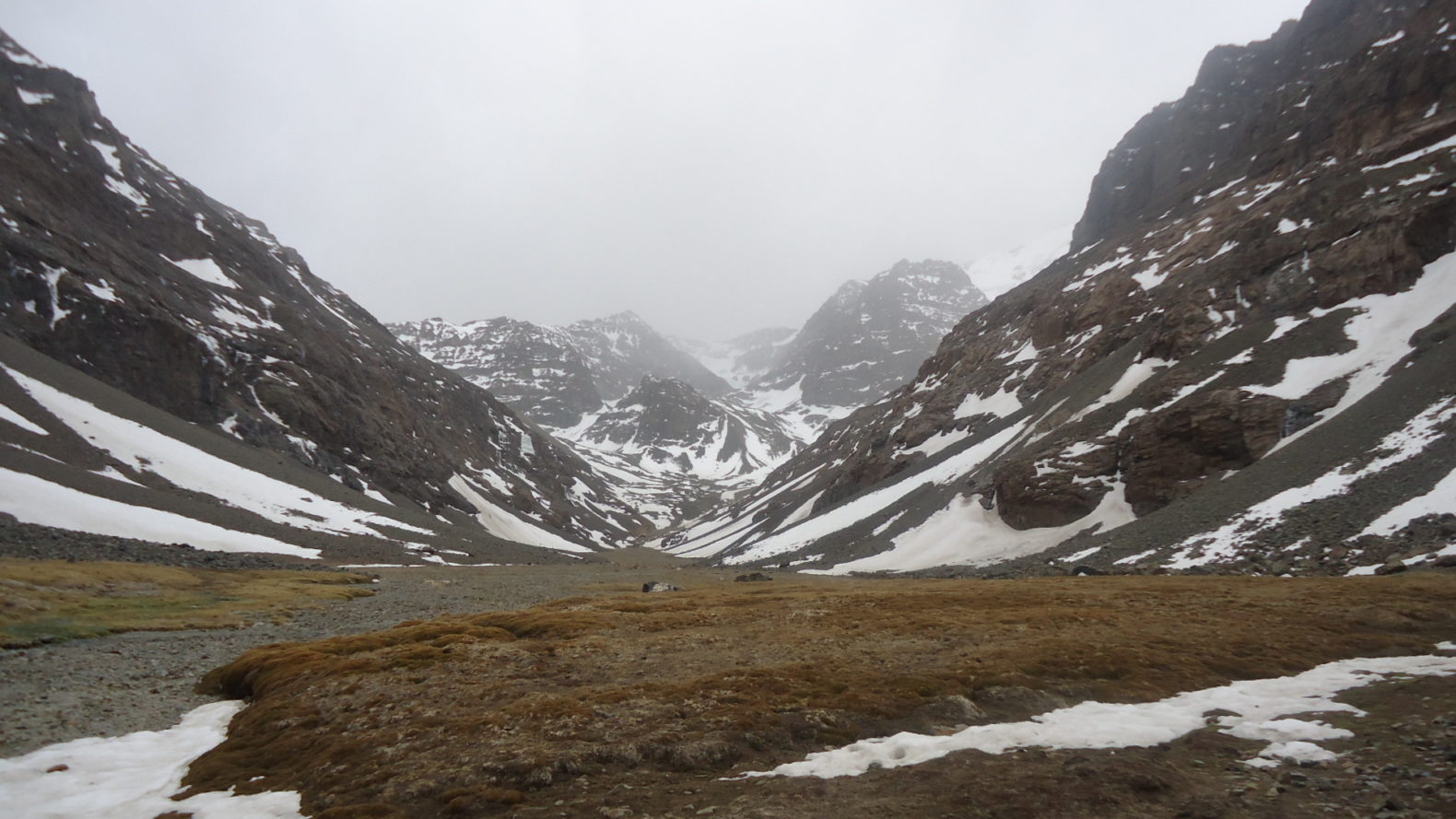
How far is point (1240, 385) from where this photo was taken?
59.8m

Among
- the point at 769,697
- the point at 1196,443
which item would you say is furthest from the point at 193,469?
the point at 1196,443

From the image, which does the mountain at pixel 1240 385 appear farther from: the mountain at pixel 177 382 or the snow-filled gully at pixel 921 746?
the mountain at pixel 177 382

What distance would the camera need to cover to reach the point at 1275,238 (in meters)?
77.2

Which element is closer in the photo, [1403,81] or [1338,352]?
[1338,352]

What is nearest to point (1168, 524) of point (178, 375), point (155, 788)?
point (155, 788)

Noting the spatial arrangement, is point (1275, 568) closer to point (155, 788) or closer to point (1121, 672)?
point (1121, 672)

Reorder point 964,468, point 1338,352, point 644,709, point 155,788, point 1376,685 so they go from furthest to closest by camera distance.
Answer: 1. point 964,468
2. point 1338,352
3. point 644,709
4. point 1376,685
5. point 155,788

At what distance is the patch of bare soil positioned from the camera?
1126 centimetres

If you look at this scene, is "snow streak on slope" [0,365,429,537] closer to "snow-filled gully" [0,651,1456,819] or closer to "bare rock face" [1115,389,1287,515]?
"snow-filled gully" [0,651,1456,819]

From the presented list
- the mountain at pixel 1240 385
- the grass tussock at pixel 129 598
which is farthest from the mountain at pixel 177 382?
the mountain at pixel 1240 385

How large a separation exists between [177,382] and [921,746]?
132 metres

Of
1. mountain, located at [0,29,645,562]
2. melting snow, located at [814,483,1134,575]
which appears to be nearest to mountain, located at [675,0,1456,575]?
melting snow, located at [814,483,1134,575]

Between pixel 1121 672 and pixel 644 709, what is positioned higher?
pixel 644 709

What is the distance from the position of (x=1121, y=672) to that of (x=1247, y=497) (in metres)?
39.1
